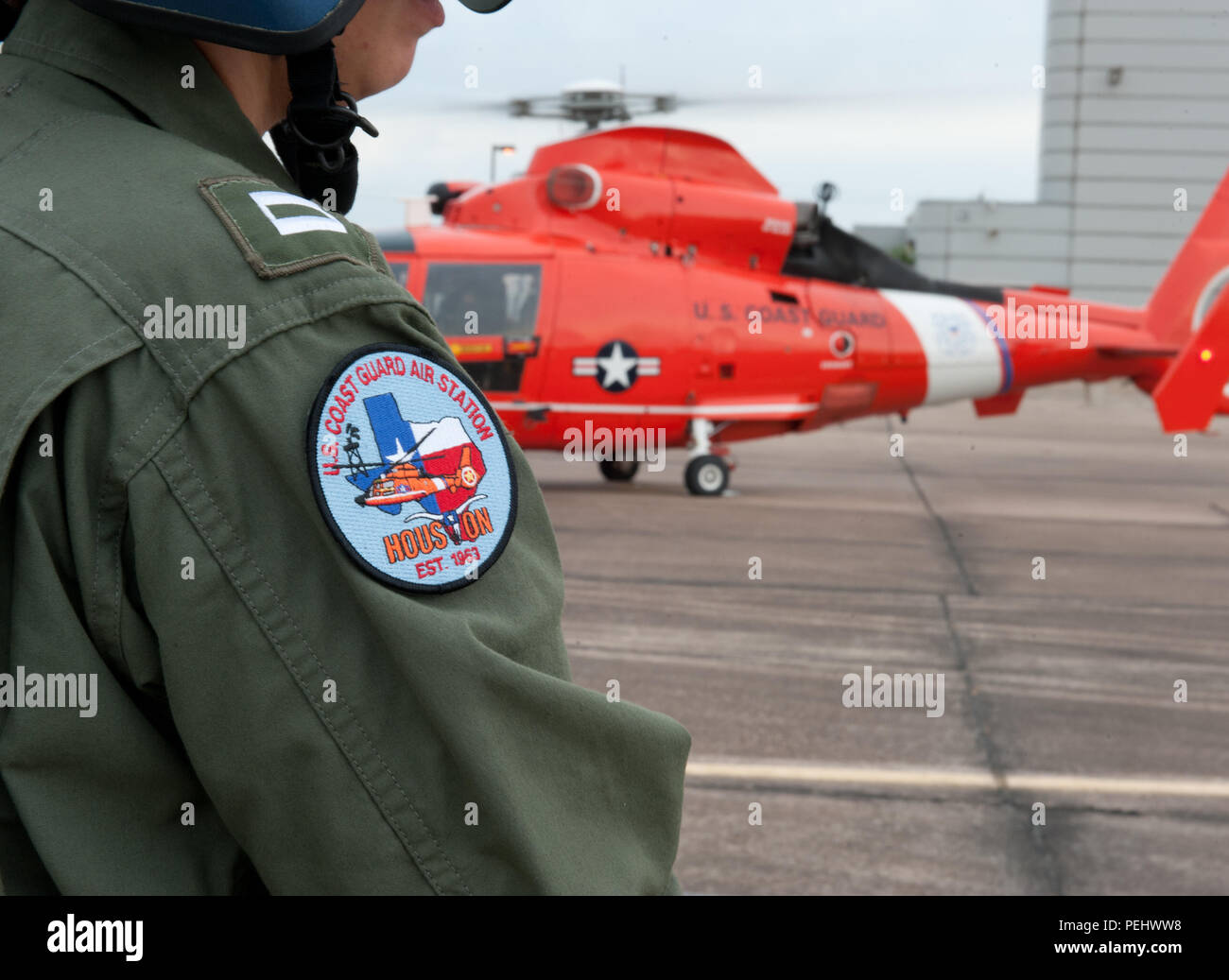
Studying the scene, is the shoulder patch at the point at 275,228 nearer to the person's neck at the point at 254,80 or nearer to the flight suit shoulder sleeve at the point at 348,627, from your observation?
the flight suit shoulder sleeve at the point at 348,627

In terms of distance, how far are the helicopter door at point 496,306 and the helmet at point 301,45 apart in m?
10.4

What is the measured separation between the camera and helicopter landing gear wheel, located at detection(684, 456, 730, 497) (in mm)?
12695

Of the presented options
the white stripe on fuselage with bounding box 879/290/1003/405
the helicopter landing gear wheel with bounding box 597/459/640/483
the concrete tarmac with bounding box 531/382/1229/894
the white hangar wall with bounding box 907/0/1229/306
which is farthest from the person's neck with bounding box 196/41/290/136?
the helicopter landing gear wheel with bounding box 597/459/640/483

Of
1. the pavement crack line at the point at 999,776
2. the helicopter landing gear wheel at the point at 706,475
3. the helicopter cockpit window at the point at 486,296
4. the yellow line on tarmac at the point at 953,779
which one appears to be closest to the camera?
the pavement crack line at the point at 999,776

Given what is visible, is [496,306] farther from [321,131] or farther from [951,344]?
[321,131]

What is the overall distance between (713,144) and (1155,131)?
27.9 ft

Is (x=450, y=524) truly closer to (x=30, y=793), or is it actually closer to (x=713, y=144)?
(x=30, y=793)

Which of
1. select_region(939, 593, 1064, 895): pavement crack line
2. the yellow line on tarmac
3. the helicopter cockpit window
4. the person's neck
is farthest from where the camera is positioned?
the helicopter cockpit window

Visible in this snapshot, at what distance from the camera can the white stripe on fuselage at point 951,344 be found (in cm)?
1317

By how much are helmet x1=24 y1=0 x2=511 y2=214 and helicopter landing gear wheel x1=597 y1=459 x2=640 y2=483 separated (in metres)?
12.3

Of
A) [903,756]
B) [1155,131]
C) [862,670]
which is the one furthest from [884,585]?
[1155,131]

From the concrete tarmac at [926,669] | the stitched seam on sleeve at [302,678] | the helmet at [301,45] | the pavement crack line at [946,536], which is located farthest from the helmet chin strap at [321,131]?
the pavement crack line at [946,536]

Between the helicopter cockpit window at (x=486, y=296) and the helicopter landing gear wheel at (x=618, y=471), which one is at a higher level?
the helicopter cockpit window at (x=486, y=296)

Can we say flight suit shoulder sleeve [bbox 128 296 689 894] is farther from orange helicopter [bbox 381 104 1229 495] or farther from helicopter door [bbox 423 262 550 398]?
helicopter door [bbox 423 262 550 398]
